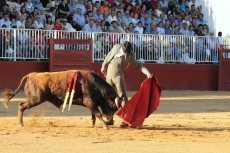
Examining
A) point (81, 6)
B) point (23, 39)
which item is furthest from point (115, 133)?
point (81, 6)

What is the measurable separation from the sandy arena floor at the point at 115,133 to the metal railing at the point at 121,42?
3.98 m

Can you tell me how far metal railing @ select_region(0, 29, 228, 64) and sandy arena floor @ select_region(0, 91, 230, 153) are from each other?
398 cm

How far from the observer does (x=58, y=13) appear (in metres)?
21.8

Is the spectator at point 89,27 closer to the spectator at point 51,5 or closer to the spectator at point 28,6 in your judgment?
the spectator at point 51,5

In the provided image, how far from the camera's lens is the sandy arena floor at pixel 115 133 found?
993 centimetres

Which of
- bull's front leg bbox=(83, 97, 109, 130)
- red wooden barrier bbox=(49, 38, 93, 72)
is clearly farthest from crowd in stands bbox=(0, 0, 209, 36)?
bull's front leg bbox=(83, 97, 109, 130)

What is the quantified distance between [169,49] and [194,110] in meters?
6.25

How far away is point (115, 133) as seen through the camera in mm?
11672

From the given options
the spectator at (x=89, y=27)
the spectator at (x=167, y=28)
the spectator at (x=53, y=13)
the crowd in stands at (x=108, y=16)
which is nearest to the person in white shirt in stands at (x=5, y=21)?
the crowd in stands at (x=108, y=16)

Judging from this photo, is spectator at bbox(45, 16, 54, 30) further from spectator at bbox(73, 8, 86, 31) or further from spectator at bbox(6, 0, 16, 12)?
spectator at bbox(6, 0, 16, 12)

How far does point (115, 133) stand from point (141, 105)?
1193 millimetres

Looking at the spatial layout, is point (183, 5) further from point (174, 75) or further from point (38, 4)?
point (38, 4)

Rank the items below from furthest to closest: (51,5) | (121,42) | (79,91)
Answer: (51,5) → (121,42) → (79,91)

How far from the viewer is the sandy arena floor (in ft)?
32.6
